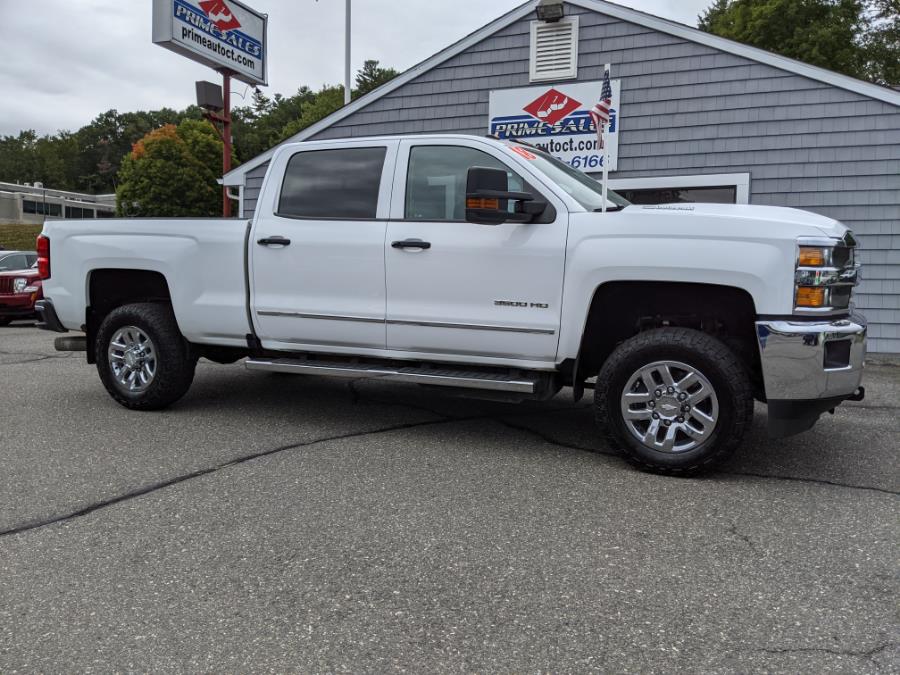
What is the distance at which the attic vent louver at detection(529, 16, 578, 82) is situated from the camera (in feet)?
35.2

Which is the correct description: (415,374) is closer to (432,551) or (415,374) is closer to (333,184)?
(333,184)

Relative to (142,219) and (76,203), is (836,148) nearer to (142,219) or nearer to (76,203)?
(142,219)

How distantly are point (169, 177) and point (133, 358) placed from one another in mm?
58265

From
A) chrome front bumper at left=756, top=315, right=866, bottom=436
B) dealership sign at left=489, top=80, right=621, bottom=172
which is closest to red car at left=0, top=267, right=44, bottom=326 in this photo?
dealership sign at left=489, top=80, right=621, bottom=172

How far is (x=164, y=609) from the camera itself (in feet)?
8.64

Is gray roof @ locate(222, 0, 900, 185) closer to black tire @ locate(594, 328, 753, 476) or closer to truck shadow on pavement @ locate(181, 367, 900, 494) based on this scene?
truck shadow on pavement @ locate(181, 367, 900, 494)

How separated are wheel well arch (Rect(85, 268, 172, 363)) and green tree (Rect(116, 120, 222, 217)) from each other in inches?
2182

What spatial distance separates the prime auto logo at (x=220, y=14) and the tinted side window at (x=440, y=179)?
1119 centimetres

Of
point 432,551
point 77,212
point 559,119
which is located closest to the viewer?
point 432,551

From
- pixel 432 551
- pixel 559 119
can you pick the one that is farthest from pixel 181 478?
pixel 559 119

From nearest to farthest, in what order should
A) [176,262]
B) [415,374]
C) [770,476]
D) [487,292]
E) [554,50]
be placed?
[770,476] < [487,292] < [415,374] < [176,262] < [554,50]

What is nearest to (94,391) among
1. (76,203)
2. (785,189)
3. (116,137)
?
(785,189)

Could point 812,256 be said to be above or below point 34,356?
above

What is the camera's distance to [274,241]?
17.1 feet
